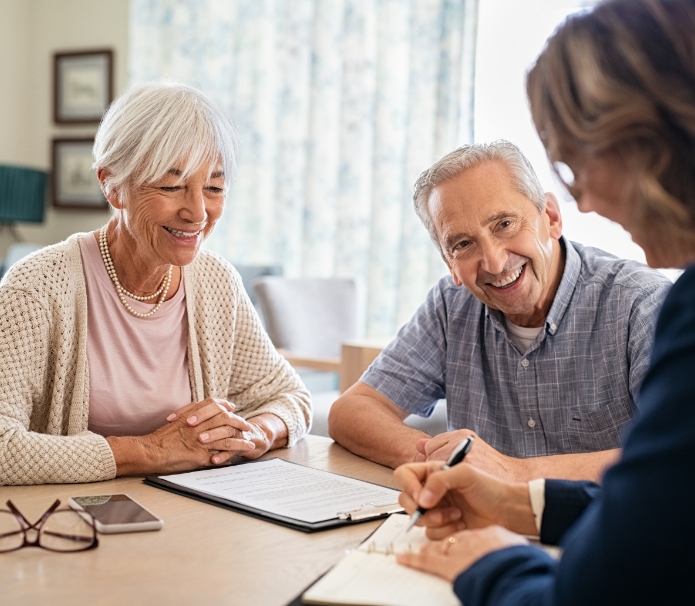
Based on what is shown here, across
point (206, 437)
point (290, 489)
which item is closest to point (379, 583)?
point (290, 489)

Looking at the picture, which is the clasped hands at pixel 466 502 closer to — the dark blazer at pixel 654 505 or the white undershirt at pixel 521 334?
the dark blazer at pixel 654 505

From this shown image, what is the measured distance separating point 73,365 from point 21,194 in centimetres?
395

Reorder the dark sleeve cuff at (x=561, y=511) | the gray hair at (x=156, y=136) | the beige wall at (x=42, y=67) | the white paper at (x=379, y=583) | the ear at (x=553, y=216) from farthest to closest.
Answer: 1. the beige wall at (x=42, y=67)
2. the ear at (x=553, y=216)
3. the gray hair at (x=156, y=136)
4. the dark sleeve cuff at (x=561, y=511)
5. the white paper at (x=379, y=583)

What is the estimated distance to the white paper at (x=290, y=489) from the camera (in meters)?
1.12

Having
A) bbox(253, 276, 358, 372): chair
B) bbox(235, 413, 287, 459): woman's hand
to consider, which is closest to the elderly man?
bbox(235, 413, 287, 459): woman's hand

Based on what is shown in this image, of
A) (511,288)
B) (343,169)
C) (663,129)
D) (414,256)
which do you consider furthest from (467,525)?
(343,169)

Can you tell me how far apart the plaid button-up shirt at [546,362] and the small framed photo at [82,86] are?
4.15 m

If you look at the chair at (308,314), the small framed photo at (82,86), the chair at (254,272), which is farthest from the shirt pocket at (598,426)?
the small framed photo at (82,86)

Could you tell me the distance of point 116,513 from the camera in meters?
1.05

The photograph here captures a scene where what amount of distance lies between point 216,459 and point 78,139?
4.54 metres

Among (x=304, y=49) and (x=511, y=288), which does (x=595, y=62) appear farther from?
(x=304, y=49)

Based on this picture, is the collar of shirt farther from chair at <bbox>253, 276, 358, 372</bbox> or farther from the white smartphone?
chair at <bbox>253, 276, 358, 372</bbox>

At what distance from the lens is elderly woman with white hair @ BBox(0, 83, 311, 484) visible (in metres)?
1.41

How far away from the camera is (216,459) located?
1374 mm
